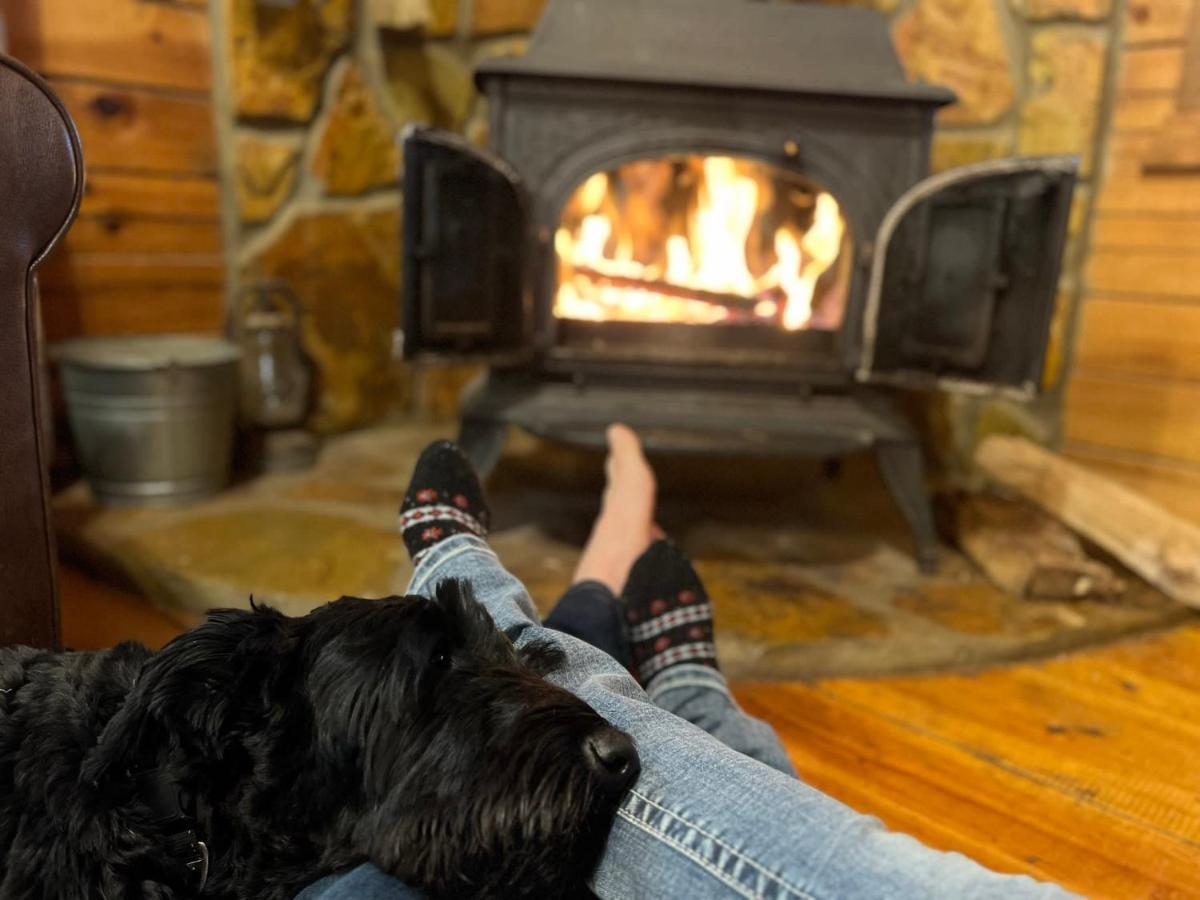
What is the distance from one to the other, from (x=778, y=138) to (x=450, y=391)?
1467 mm

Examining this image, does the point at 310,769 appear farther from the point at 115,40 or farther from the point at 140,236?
the point at 115,40

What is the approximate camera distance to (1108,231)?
2.45m

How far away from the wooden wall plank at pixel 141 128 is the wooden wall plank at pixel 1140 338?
2.35m

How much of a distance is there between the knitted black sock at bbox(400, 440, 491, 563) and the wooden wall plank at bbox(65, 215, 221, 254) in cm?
122

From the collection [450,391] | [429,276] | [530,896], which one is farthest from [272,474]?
[530,896]

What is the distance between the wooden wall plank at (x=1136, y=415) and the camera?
2.34 meters

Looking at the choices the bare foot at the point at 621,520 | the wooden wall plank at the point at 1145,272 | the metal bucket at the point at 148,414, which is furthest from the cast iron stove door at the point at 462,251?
the wooden wall plank at the point at 1145,272

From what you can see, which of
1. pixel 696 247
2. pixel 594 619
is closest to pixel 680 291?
pixel 696 247

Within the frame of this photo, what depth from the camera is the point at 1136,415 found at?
2.44m

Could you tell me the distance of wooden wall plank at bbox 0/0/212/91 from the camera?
2.07 metres

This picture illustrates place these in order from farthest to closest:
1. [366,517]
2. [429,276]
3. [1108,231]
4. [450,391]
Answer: [450,391] < [1108,231] < [366,517] < [429,276]

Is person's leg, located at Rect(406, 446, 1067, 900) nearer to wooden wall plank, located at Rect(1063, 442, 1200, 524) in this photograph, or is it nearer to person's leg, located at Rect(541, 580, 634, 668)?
person's leg, located at Rect(541, 580, 634, 668)

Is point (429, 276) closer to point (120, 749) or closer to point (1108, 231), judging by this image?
point (120, 749)

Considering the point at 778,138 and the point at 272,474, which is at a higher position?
the point at 778,138
